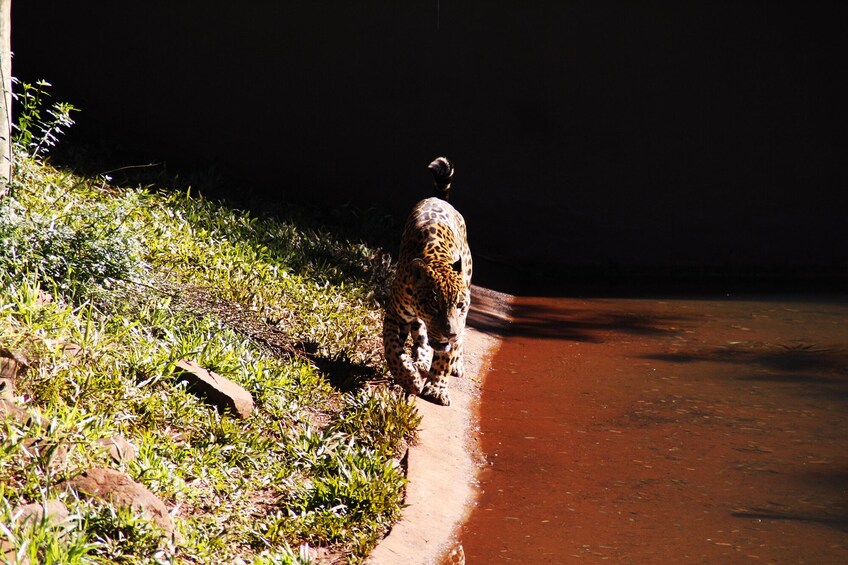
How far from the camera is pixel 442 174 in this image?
7.53 m

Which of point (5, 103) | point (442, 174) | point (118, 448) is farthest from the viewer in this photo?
point (442, 174)

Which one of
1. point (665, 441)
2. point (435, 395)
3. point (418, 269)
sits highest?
point (418, 269)

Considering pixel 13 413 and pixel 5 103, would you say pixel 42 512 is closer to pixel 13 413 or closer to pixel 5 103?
pixel 13 413

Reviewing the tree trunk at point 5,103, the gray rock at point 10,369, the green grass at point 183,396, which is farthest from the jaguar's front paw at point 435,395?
the tree trunk at point 5,103

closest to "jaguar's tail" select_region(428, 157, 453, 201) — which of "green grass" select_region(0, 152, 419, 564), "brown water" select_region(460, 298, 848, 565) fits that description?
"green grass" select_region(0, 152, 419, 564)

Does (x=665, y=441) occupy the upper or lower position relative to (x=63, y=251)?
lower

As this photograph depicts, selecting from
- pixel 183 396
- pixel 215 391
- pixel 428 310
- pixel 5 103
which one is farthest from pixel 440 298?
pixel 5 103

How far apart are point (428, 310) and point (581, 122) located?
6.16m

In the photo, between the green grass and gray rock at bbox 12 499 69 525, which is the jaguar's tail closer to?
the green grass

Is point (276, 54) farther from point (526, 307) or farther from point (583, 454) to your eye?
→ point (583, 454)

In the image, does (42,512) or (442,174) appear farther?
(442,174)

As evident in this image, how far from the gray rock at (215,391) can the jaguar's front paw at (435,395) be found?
52.7 inches

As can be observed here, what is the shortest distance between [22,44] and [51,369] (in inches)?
287

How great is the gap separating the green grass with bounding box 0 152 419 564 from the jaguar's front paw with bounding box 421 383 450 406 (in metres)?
0.24
